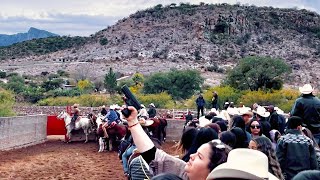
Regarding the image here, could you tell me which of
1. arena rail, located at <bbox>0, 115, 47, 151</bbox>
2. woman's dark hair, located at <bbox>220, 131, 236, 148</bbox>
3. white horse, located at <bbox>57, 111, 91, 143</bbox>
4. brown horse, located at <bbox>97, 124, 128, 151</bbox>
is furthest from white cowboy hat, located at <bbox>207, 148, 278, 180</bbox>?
white horse, located at <bbox>57, 111, 91, 143</bbox>

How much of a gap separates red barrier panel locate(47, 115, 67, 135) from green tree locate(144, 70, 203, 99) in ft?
101

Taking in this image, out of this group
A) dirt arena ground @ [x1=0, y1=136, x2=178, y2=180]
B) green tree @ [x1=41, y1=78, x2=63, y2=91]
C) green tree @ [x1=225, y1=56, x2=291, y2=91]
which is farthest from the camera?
green tree @ [x1=41, y1=78, x2=63, y2=91]

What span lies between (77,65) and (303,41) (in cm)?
4077

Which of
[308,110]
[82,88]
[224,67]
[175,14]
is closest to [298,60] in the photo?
[224,67]

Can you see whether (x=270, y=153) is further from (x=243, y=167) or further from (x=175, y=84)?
(x=175, y=84)

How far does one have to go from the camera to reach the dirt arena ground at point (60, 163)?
16.3 metres

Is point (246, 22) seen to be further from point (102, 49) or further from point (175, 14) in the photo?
point (102, 49)

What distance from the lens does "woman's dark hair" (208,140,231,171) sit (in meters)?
4.15

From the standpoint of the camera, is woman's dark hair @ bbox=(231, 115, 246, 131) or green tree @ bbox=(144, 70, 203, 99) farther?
green tree @ bbox=(144, 70, 203, 99)

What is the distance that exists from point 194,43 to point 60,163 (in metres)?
91.5

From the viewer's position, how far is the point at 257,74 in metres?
50.7

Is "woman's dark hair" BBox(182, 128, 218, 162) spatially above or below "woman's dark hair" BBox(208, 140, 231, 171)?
below

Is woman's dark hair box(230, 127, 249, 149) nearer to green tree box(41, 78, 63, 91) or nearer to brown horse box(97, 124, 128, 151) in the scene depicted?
brown horse box(97, 124, 128, 151)

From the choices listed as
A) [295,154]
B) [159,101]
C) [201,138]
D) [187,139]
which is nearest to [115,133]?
[295,154]
